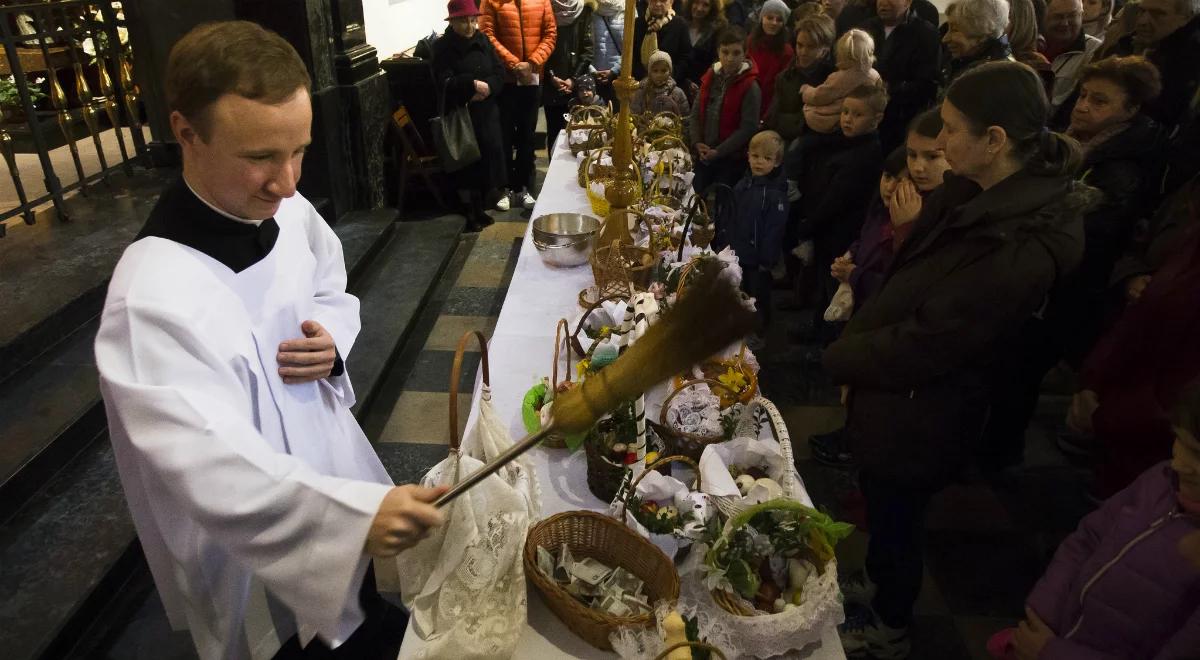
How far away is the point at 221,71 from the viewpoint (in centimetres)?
121

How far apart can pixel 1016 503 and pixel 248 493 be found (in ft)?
9.92

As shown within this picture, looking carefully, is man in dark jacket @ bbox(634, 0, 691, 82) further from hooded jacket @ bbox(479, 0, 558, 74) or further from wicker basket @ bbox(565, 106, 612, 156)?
wicker basket @ bbox(565, 106, 612, 156)

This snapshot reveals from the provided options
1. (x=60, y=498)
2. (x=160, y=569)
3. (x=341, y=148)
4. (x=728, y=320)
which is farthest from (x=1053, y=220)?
(x=341, y=148)

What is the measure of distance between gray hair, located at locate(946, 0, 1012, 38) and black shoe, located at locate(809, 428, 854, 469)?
2.03 metres

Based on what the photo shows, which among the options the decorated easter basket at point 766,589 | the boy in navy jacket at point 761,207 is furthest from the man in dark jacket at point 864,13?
the decorated easter basket at point 766,589

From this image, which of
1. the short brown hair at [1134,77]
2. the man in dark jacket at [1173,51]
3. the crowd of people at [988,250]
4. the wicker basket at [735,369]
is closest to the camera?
the crowd of people at [988,250]

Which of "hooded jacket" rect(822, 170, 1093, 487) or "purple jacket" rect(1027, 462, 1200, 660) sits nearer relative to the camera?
"purple jacket" rect(1027, 462, 1200, 660)

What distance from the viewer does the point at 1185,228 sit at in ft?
8.28

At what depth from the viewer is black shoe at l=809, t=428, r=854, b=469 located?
3.24 metres

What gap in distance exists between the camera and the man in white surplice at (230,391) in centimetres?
117

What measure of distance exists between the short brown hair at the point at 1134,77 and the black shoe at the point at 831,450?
5.54ft

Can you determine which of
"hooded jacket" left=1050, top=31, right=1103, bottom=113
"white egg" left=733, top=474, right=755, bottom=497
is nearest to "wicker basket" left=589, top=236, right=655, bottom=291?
"white egg" left=733, top=474, right=755, bottom=497

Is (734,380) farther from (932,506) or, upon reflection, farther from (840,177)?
(840,177)

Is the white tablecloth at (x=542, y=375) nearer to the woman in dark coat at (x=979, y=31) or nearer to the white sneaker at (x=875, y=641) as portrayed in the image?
the white sneaker at (x=875, y=641)
